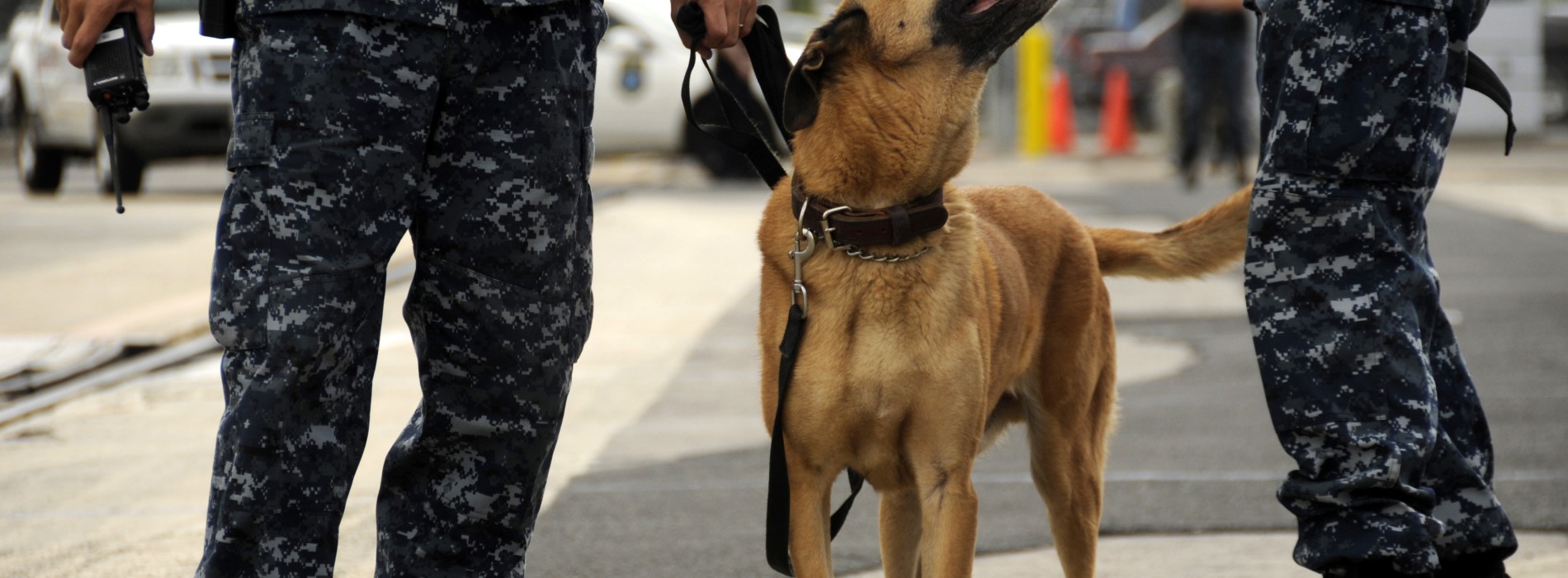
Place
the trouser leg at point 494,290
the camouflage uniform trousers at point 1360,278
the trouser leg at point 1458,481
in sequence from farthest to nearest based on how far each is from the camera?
the trouser leg at point 1458,481 < the camouflage uniform trousers at point 1360,278 < the trouser leg at point 494,290

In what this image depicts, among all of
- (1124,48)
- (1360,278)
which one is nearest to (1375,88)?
(1360,278)

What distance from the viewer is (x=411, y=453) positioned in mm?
2881

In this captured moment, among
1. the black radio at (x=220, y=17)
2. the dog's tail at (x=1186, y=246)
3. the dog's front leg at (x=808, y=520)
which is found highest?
the black radio at (x=220, y=17)

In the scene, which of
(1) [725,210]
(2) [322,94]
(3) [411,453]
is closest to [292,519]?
(3) [411,453]

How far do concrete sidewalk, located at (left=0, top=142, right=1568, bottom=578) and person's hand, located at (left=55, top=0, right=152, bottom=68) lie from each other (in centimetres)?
165

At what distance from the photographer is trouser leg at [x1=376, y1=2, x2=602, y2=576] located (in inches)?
108

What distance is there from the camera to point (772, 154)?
11.4ft

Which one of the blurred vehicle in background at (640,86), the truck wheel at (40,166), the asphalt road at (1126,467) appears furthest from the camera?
the truck wheel at (40,166)

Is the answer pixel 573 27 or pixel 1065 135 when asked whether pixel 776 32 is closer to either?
pixel 573 27

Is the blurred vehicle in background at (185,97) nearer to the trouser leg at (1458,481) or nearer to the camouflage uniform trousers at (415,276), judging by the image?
Answer: the camouflage uniform trousers at (415,276)

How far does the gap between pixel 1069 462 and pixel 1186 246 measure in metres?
0.65

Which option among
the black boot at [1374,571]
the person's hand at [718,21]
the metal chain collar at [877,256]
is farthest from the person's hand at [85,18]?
the black boot at [1374,571]

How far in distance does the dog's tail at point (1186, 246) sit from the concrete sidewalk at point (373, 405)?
0.69m

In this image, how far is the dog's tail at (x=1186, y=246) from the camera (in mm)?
3926
